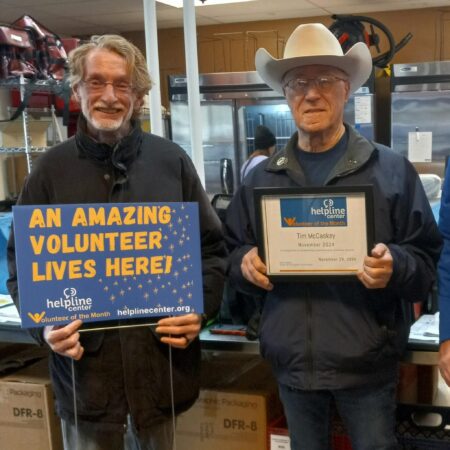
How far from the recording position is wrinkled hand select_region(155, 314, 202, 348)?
5.54ft

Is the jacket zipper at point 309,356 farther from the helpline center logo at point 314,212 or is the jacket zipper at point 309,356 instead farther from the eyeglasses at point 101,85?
the eyeglasses at point 101,85

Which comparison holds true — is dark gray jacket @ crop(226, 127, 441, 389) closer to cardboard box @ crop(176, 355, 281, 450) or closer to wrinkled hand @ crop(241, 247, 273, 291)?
wrinkled hand @ crop(241, 247, 273, 291)

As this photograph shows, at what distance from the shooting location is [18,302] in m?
1.74

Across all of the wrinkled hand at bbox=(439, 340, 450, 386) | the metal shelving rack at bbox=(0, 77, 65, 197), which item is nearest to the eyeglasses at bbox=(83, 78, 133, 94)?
the wrinkled hand at bbox=(439, 340, 450, 386)

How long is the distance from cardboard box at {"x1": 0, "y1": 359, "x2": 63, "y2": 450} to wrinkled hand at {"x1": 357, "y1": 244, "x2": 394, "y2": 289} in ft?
4.73

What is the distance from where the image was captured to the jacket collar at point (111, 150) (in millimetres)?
1732

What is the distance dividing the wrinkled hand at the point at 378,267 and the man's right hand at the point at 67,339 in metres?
0.74

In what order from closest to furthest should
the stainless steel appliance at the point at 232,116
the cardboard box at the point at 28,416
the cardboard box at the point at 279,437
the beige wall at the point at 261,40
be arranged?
the cardboard box at the point at 279,437 < the cardboard box at the point at 28,416 < the stainless steel appliance at the point at 232,116 < the beige wall at the point at 261,40

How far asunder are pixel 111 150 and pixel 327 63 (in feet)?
2.09

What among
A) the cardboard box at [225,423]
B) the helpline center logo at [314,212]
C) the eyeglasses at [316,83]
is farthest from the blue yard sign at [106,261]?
the cardboard box at [225,423]

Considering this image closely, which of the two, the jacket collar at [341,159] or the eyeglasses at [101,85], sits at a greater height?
the eyeglasses at [101,85]

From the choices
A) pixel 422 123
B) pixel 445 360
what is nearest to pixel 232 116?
pixel 422 123

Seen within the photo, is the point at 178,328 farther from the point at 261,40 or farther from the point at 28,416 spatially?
the point at 261,40

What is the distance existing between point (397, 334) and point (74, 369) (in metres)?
0.88
